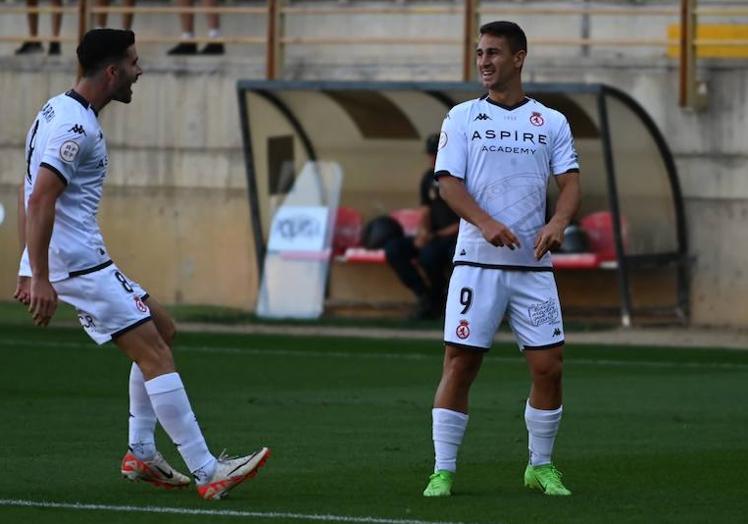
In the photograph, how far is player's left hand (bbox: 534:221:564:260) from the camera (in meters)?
8.53

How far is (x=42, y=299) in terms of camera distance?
26.7ft

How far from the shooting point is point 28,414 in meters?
12.3

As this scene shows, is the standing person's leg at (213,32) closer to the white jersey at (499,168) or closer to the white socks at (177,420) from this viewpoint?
the white jersey at (499,168)

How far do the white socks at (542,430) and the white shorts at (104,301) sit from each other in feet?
Answer: 6.18

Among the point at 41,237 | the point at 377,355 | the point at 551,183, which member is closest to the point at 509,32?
the point at 41,237

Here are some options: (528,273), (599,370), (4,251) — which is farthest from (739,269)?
(528,273)

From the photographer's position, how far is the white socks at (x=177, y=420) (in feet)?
28.0

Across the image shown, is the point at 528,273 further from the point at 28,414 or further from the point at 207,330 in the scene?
the point at 207,330

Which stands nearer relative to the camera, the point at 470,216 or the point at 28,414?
the point at 470,216

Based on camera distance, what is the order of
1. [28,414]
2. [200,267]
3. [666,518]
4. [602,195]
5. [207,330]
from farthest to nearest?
1. [200,267]
2. [602,195]
3. [207,330]
4. [28,414]
5. [666,518]

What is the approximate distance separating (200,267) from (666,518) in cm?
1631

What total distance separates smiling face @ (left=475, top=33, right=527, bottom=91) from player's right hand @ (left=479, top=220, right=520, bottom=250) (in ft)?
2.24

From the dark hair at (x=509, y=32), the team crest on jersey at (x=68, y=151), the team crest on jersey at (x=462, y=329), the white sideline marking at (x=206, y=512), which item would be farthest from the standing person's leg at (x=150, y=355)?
the dark hair at (x=509, y=32)

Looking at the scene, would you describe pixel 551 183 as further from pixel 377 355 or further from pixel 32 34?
pixel 32 34
